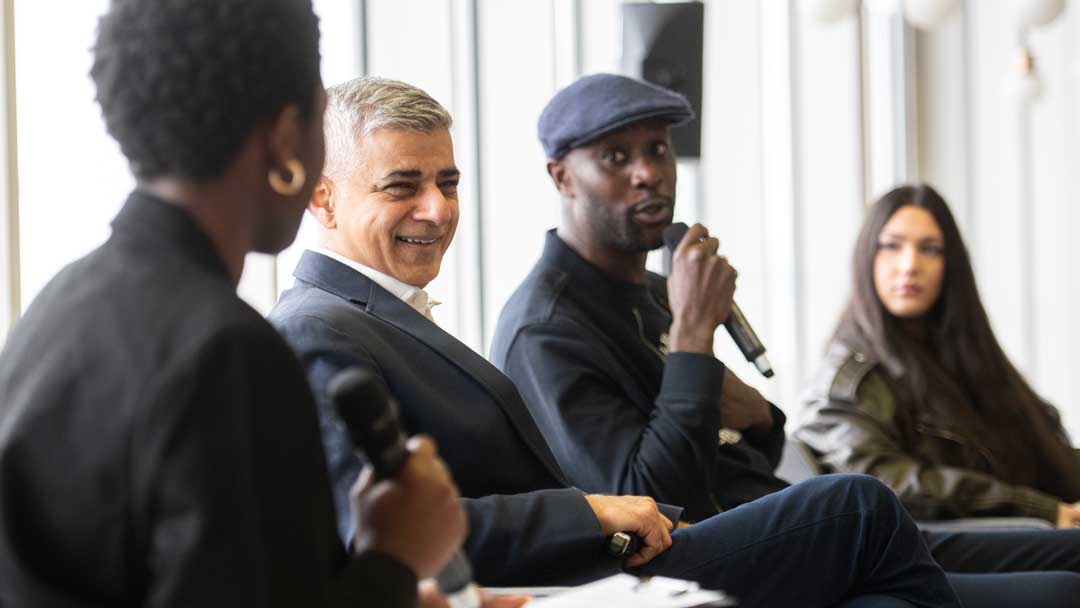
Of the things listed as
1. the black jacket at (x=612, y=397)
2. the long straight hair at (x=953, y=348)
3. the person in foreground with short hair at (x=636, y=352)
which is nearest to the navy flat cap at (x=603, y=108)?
the person in foreground with short hair at (x=636, y=352)

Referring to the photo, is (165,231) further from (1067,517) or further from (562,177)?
(1067,517)

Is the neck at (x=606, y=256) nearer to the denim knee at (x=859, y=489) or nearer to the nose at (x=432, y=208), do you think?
the nose at (x=432, y=208)

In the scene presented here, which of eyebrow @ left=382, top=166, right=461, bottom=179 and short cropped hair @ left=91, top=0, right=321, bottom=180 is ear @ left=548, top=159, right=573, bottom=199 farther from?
short cropped hair @ left=91, top=0, right=321, bottom=180

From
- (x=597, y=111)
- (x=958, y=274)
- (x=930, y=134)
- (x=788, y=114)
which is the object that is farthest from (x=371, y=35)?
(x=930, y=134)

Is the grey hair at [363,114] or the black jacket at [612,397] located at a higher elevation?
the grey hair at [363,114]

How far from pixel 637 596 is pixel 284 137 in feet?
2.21

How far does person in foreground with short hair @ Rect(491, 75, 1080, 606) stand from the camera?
2539 millimetres

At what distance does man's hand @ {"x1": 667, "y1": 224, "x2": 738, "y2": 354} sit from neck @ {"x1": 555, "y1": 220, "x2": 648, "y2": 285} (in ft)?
0.57

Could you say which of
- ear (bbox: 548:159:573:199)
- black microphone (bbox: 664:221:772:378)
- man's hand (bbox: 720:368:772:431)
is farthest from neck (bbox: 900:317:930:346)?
ear (bbox: 548:159:573:199)

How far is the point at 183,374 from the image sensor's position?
1026 mm

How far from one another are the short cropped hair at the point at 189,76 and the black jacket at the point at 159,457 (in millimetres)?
118

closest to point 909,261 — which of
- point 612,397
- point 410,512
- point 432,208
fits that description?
point 612,397

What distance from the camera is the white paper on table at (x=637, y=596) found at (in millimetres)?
1466

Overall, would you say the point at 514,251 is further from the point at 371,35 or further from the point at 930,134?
the point at 930,134
